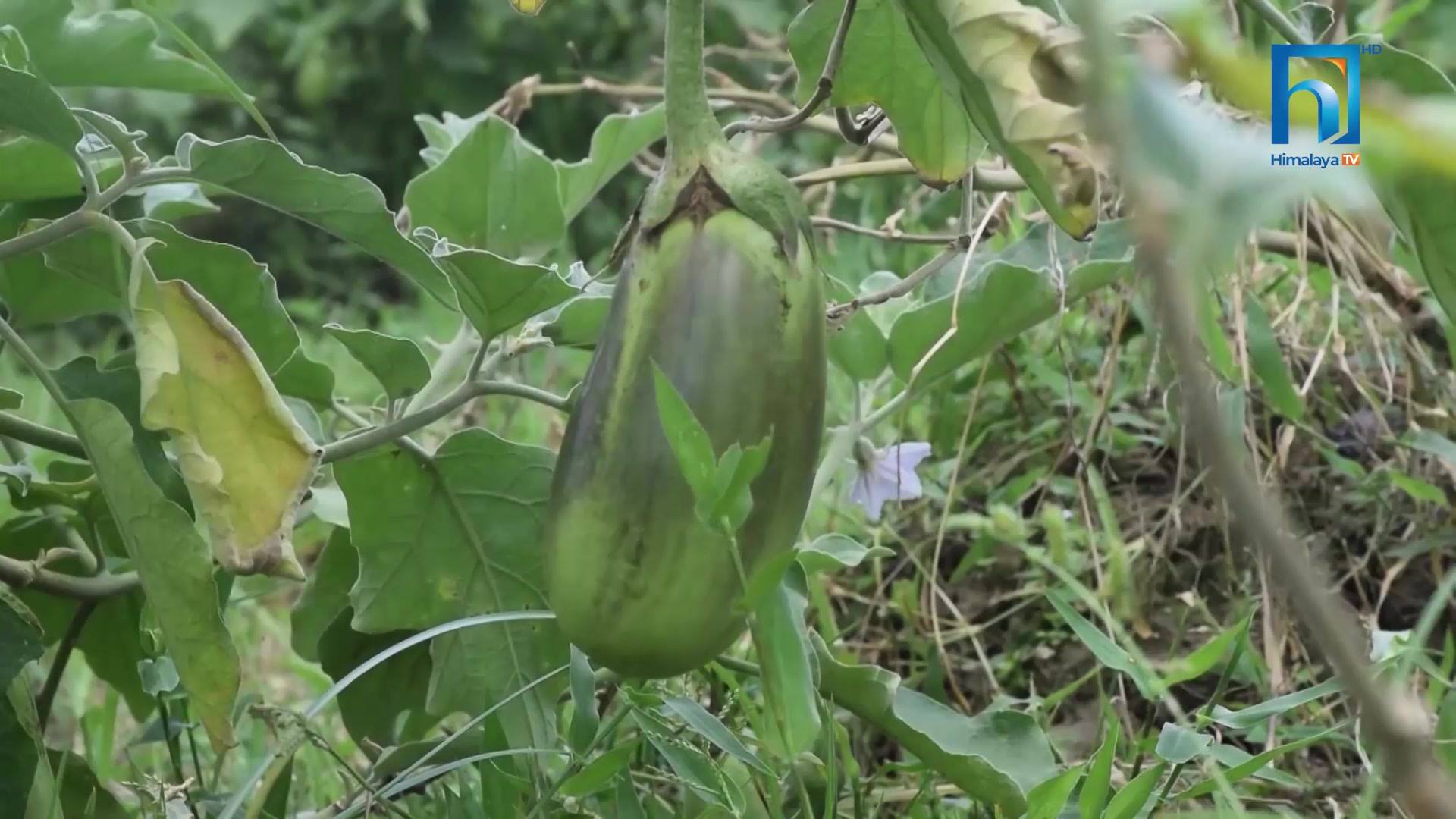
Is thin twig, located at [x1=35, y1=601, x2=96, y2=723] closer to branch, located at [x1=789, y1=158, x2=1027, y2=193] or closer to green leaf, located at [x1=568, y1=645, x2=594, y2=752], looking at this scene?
green leaf, located at [x1=568, y1=645, x2=594, y2=752]

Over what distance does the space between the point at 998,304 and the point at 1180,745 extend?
0.84 ft

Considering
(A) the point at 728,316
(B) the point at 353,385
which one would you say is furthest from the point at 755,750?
(B) the point at 353,385

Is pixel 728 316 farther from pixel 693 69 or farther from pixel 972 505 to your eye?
pixel 972 505

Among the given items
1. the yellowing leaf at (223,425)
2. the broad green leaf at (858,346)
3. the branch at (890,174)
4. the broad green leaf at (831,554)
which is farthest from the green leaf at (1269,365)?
the yellowing leaf at (223,425)

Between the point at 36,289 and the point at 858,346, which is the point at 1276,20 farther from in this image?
the point at 36,289

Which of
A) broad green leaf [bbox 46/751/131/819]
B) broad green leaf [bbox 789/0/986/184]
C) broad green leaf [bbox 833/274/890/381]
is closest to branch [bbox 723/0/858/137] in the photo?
broad green leaf [bbox 789/0/986/184]

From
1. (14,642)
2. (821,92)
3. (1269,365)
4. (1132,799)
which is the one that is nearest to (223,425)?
(14,642)

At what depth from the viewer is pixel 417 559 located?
69 cm

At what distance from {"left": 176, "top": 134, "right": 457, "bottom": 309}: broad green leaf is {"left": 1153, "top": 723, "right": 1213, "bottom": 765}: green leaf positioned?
355 mm

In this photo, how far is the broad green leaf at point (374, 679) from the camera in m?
0.75

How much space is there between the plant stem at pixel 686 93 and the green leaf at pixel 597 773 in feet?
0.80

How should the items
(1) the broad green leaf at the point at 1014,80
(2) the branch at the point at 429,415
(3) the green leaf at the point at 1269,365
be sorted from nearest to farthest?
(1) the broad green leaf at the point at 1014,80 → (2) the branch at the point at 429,415 → (3) the green leaf at the point at 1269,365

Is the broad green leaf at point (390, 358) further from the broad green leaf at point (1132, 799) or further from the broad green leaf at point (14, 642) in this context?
the broad green leaf at point (1132, 799)

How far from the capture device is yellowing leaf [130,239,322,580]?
487mm
